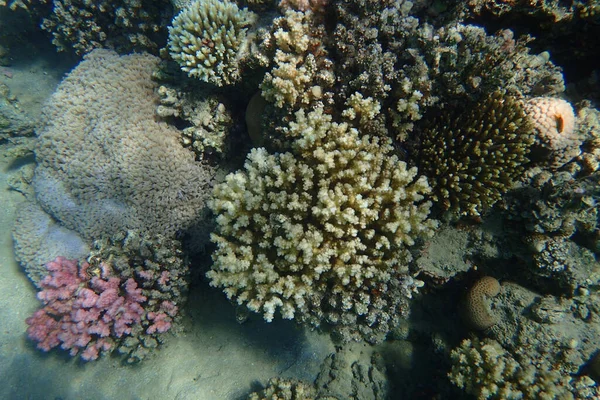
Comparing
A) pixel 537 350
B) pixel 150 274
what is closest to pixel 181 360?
pixel 150 274

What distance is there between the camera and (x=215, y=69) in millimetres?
3969

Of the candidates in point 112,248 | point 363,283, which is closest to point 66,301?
point 112,248

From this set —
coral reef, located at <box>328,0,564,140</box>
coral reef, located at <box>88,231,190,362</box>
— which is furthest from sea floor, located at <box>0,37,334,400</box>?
coral reef, located at <box>328,0,564,140</box>

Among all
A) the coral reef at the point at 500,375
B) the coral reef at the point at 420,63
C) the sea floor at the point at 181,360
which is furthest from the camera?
the sea floor at the point at 181,360

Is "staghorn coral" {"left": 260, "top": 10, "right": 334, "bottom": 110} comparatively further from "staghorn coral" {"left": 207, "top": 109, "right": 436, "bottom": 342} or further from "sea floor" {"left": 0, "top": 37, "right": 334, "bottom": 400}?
"sea floor" {"left": 0, "top": 37, "right": 334, "bottom": 400}

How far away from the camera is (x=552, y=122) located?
3045 mm

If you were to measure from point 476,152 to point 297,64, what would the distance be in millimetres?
2156

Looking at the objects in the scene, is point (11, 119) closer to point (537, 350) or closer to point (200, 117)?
point (200, 117)

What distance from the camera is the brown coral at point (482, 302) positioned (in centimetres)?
378

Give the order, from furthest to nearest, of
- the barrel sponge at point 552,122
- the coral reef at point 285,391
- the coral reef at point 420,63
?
the coral reef at point 285,391 < the coral reef at point 420,63 < the barrel sponge at point 552,122

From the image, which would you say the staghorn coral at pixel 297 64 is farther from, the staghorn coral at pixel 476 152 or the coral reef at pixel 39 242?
the coral reef at pixel 39 242

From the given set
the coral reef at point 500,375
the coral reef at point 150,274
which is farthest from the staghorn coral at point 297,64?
the coral reef at point 500,375

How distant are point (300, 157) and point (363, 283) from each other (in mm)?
1598

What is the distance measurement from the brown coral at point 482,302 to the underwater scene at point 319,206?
2 centimetres
